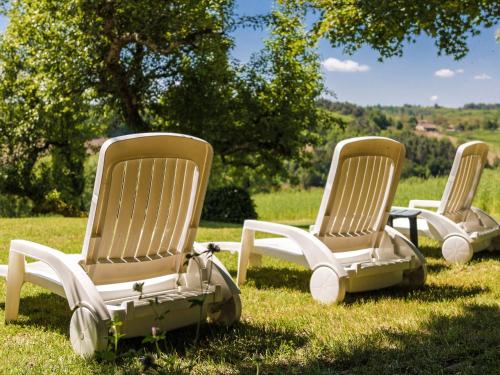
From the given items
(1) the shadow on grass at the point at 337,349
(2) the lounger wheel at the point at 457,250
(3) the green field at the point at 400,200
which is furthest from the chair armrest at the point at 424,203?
(3) the green field at the point at 400,200

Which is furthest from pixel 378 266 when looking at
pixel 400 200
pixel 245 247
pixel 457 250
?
pixel 400 200

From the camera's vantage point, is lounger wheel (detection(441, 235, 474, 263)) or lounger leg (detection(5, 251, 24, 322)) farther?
lounger wheel (detection(441, 235, 474, 263))

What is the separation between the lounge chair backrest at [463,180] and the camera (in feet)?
23.8

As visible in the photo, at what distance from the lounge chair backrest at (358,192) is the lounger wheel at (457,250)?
5.48ft

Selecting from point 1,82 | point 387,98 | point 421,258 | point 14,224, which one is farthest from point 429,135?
point 421,258

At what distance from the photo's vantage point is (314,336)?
405 cm

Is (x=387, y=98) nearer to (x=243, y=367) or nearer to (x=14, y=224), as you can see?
(x=14, y=224)

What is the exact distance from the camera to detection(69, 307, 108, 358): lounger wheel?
3.52 meters

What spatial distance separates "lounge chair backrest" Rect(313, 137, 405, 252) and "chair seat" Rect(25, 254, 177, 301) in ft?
5.33

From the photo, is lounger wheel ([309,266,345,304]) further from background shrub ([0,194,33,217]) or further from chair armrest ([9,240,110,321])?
background shrub ([0,194,33,217])

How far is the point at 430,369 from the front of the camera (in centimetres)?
335

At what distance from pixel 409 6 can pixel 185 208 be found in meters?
10.1

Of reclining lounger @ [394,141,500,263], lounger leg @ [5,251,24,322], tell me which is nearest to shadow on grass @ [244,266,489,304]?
reclining lounger @ [394,141,500,263]

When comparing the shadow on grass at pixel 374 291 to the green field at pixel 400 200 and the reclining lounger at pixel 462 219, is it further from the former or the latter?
the green field at pixel 400 200
